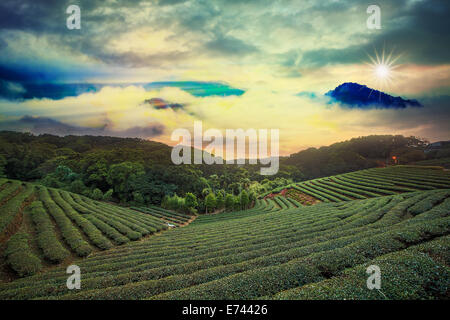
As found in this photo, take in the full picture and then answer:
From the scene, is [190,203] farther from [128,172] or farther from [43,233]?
[43,233]

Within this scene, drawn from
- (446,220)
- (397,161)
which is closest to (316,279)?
(446,220)

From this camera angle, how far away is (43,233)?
46.2 feet

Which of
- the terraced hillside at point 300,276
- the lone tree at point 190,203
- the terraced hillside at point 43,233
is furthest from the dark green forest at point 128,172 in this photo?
the terraced hillside at point 300,276

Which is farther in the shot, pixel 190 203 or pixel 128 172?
pixel 128 172

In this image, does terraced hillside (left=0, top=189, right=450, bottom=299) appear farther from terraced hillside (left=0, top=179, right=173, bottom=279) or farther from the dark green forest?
the dark green forest

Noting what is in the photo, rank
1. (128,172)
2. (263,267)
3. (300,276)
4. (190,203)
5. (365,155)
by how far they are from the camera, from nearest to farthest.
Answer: (300,276) < (263,267) < (190,203) < (128,172) < (365,155)

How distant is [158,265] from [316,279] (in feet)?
28.7

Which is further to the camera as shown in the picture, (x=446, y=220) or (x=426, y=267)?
(x=446, y=220)

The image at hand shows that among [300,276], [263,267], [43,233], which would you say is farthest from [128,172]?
[300,276]

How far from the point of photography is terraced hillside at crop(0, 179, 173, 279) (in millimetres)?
11195
